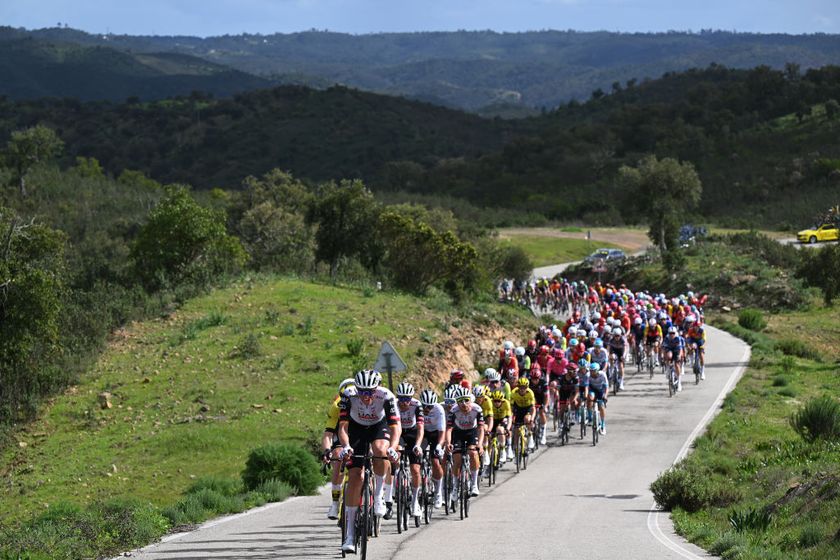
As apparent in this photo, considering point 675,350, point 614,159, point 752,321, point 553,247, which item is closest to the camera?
point 675,350

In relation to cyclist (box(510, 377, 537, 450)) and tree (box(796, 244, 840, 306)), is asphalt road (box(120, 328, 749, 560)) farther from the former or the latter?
tree (box(796, 244, 840, 306))

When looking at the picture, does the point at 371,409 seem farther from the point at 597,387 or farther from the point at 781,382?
the point at 781,382

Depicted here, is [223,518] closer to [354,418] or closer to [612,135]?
[354,418]

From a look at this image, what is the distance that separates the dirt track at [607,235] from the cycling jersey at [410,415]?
258 feet

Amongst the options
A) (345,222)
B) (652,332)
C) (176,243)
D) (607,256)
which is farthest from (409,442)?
(607,256)

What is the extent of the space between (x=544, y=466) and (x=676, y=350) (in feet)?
37.2

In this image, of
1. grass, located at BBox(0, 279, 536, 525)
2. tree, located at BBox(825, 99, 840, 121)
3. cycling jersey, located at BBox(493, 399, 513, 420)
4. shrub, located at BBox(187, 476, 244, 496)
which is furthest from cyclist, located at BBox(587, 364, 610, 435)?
tree, located at BBox(825, 99, 840, 121)

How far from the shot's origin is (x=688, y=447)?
2567 centimetres

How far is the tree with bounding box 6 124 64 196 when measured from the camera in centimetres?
10194

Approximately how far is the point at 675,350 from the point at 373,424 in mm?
21482

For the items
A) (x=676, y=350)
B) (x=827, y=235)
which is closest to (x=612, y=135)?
(x=827, y=235)

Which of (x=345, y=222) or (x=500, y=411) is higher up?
(x=500, y=411)

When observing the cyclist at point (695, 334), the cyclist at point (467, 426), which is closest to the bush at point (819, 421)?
the cyclist at point (467, 426)

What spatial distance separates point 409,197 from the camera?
403ft
